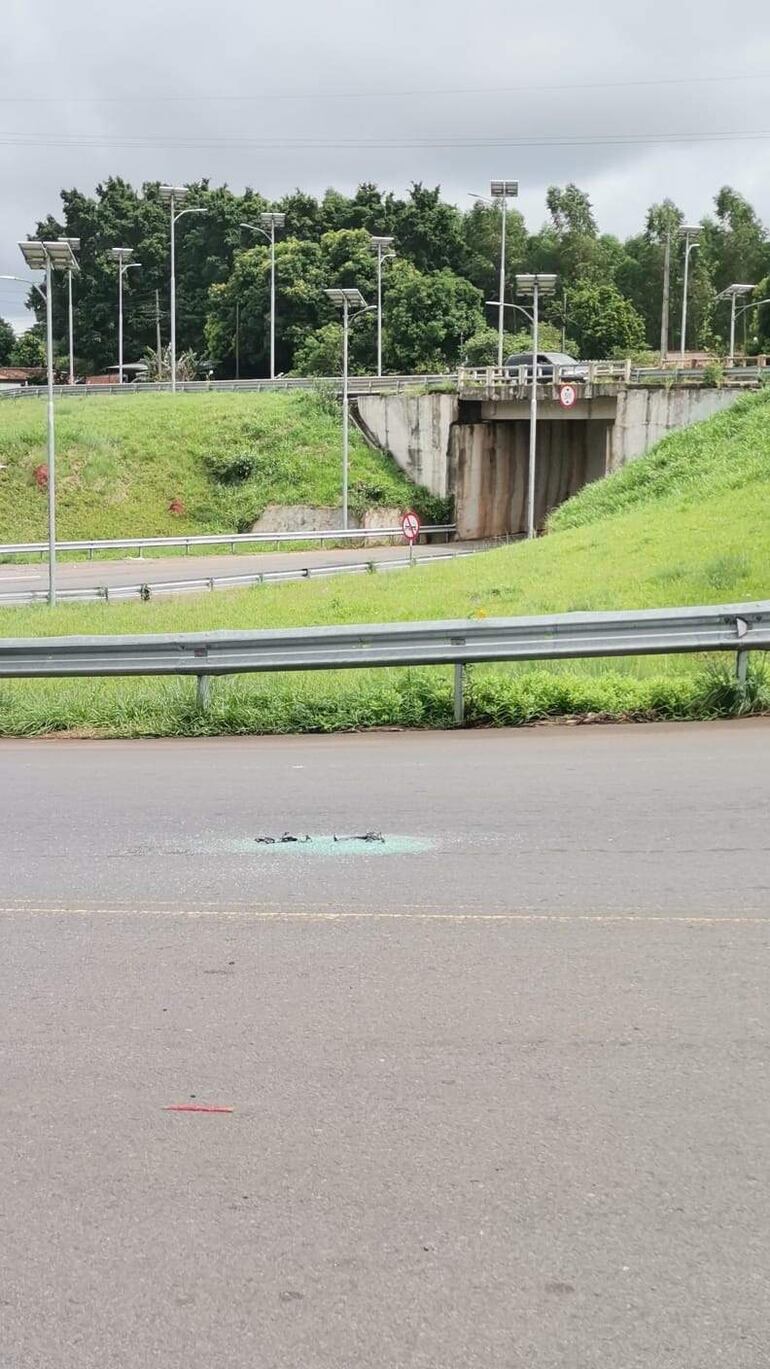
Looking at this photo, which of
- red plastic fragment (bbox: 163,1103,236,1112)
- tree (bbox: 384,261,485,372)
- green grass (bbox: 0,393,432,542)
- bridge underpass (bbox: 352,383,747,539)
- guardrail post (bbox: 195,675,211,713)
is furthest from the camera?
tree (bbox: 384,261,485,372)

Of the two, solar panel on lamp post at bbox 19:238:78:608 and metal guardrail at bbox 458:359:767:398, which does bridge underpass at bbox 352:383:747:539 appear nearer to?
metal guardrail at bbox 458:359:767:398

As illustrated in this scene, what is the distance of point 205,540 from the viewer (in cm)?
5456

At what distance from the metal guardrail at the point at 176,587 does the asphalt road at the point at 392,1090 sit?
2839 centimetres

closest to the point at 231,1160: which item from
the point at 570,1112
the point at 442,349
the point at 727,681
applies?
the point at 570,1112

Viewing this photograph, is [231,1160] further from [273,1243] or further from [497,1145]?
[497,1145]

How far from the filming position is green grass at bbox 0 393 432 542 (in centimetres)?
6006

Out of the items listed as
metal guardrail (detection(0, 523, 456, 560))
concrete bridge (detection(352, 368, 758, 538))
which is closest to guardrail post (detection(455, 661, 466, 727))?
metal guardrail (detection(0, 523, 456, 560))

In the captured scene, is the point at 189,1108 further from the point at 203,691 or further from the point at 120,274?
the point at 120,274

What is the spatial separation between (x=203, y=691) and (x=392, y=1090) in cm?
811

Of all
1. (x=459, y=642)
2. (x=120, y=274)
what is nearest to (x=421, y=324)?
(x=120, y=274)

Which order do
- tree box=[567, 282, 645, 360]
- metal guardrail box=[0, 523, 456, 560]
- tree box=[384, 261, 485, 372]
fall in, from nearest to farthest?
metal guardrail box=[0, 523, 456, 560], tree box=[384, 261, 485, 372], tree box=[567, 282, 645, 360]

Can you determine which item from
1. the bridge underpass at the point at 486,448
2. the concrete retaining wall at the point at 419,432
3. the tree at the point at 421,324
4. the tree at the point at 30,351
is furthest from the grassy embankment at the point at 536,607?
the tree at the point at 30,351

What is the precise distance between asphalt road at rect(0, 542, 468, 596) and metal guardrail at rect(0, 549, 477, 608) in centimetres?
72

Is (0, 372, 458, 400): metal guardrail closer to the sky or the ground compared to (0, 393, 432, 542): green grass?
closer to the sky
